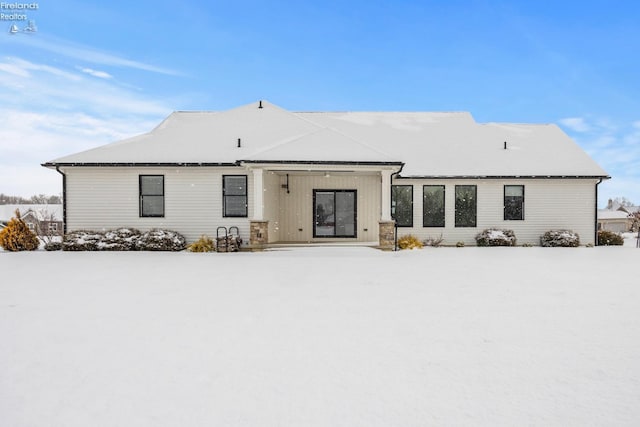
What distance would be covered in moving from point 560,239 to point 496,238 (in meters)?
2.85

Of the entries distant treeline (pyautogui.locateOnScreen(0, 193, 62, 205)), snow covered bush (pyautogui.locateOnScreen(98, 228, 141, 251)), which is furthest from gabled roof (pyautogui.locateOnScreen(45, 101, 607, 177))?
distant treeline (pyautogui.locateOnScreen(0, 193, 62, 205))

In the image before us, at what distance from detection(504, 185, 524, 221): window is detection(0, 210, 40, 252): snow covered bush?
2111 centimetres

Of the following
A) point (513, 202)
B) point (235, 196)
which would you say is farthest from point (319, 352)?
point (513, 202)

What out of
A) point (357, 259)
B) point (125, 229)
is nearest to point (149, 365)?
point (357, 259)

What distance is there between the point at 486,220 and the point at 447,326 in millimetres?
14769

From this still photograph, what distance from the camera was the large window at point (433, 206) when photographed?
18.9 meters

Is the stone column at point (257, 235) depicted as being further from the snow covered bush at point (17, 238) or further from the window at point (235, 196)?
the snow covered bush at point (17, 238)

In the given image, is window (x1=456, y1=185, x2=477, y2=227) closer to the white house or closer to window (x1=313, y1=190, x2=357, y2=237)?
the white house

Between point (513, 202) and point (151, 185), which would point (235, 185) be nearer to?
point (151, 185)

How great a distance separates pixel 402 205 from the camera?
19062 millimetres

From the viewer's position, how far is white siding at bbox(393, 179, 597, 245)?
1886 centimetres

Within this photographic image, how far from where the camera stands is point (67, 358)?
4320 millimetres

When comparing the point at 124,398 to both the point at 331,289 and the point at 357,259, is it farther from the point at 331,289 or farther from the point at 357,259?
the point at 357,259

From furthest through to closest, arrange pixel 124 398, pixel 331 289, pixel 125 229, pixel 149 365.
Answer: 1. pixel 125 229
2. pixel 331 289
3. pixel 149 365
4. pixel 124 398
